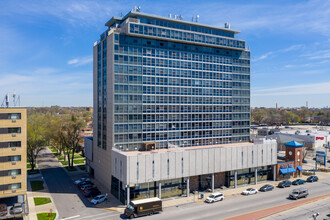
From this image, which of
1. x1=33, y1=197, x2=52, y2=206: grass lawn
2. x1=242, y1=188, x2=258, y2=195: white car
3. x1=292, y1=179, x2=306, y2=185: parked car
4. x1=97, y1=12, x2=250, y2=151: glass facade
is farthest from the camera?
x1=292, y1=179, x2=306, y2=185: parked car

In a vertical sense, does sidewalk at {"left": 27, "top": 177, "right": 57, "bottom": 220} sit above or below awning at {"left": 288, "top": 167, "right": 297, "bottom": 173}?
below

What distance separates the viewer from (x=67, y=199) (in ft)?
176

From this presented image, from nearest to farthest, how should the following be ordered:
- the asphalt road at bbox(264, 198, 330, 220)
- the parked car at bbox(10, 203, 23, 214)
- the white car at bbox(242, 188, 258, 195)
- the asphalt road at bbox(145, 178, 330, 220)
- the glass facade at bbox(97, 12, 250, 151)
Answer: the parked car at bbox(10, 203, 23, 214) < the asphalt road at bbox(264, 198, 330, 220) < the asphalt road at bbox(145, 178, 330, 220) < the white car at bbox(242, 188, 258, 195) < the glass facade at bbox(97, 12, 250, 151)

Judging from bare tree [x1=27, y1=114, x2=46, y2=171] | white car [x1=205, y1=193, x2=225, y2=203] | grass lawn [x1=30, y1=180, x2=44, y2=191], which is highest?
bare tree [x1=27, y1=114, x2=46, y2=171]

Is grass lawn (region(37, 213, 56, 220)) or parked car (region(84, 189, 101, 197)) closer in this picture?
grass lawn (region(37, 213, 56, 220))

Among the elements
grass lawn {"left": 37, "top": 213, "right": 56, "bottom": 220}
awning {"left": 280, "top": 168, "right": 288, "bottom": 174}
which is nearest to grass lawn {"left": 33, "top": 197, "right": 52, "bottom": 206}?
grass lawn {"left": 37, "top": 213, "right": 56, "bottom": 220}

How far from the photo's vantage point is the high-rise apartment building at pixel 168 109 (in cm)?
5388

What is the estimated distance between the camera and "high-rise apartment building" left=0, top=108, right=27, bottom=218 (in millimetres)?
45750

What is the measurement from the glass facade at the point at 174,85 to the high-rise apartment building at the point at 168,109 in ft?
0.80

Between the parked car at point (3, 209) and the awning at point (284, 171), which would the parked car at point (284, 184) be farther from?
the parked car at point (3, 209)

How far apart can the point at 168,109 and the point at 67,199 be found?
32042mm

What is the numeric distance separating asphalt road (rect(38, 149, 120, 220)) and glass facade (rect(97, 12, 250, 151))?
13.9 meters

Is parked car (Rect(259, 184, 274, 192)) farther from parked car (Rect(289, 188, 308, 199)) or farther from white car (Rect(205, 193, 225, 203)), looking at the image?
white car (Rect(205, 193, 225, 203))

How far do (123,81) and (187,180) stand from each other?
2792 cm
